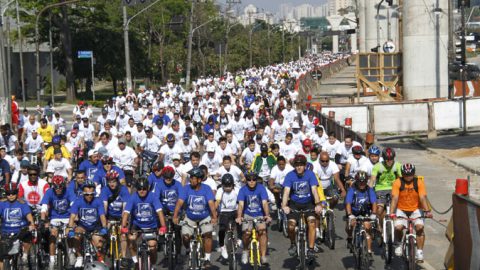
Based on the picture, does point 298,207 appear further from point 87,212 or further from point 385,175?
point 87,212

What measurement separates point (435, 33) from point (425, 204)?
3054cm

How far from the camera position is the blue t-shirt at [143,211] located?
12.7 m

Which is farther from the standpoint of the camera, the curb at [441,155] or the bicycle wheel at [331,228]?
the curb at [441,155]

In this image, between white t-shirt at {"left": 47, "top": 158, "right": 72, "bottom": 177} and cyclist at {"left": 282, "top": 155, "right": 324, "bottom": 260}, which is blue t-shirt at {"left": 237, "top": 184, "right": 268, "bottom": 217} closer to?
cyclist at {"left": 282, "top": 155, "right": 324, "bottom": 260}

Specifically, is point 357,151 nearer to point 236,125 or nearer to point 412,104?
point 236,125

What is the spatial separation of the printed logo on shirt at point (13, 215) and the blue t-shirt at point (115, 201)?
1158 mm

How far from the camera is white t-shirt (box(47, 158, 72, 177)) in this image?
18.1 metres

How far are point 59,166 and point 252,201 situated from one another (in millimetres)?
6204

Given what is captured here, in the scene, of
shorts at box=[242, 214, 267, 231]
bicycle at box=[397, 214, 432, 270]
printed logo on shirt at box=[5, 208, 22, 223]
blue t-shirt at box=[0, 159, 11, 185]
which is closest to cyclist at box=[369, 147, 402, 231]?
bicycle at box=[397, 214, 432, 270]

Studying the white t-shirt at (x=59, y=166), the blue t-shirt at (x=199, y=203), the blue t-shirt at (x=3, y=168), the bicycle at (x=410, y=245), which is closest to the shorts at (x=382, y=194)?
the bicycle at (x=410, y=245)

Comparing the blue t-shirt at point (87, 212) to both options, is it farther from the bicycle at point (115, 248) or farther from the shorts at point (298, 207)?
the shorts at point (298, 207)

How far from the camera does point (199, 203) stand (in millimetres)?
13102

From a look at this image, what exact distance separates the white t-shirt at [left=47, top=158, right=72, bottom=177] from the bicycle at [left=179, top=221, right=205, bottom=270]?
5.71m

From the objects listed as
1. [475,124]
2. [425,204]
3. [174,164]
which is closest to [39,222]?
[174,164]
